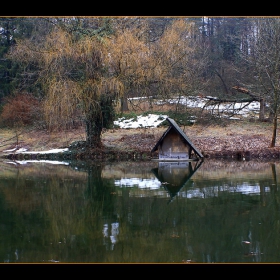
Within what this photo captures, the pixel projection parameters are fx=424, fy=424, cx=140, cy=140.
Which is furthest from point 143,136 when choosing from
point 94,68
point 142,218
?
point 142,218

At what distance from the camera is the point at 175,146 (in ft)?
73.9

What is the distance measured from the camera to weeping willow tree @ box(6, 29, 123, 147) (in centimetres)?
2116

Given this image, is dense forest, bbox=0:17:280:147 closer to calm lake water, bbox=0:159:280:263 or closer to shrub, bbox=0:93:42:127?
calm lake water, bbox=0:159:280:263

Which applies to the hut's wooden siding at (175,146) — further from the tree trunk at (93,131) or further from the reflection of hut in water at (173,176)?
the tree trunk at (93,131)

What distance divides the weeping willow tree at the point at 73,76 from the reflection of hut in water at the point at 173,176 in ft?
15.4

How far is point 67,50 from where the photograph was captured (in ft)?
69.4

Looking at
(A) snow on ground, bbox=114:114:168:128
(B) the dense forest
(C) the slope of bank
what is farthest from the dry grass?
(B) the dense forest

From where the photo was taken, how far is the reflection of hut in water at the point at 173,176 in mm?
12779

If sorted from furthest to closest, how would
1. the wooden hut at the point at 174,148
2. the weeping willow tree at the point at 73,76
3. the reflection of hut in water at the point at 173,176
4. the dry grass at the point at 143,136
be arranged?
the dry grass at the point at 143,136 → the wooden hut at the point at 174,148 → the weeping willow tree at the point at 73,76 → the reflection of hut in water at the point at 173,176

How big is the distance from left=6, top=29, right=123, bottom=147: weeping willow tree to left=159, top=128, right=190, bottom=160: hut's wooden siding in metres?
3.49

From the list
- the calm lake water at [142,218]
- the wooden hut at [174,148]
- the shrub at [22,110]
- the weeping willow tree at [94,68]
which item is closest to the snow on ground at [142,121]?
the shrub at [22,110]

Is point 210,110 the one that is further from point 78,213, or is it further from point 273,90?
point 78,213

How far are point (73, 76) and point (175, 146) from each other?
21.2 feet

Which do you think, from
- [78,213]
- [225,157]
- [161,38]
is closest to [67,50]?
[161,38]
